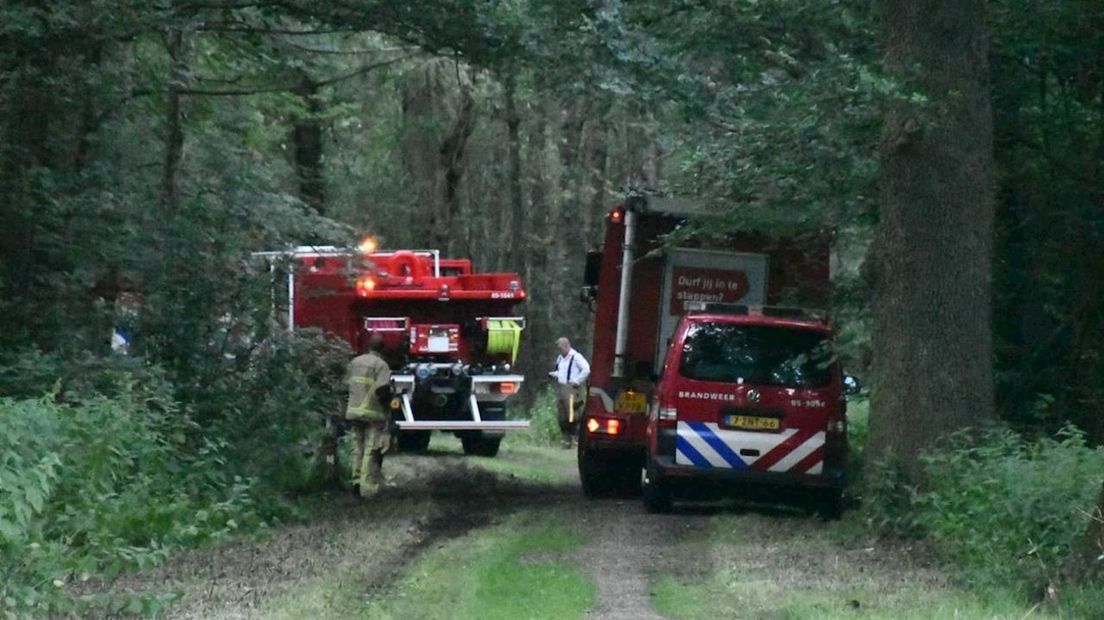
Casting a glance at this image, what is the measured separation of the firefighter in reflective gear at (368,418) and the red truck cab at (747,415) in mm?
3704

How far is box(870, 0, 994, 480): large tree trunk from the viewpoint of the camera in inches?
603

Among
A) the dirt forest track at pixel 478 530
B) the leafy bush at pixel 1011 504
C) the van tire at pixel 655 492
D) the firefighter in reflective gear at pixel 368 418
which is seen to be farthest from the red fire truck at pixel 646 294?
the leafy bush at pixel 1011 504

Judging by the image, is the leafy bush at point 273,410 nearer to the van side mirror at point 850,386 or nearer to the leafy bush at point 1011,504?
the van side mirror at point 850,386

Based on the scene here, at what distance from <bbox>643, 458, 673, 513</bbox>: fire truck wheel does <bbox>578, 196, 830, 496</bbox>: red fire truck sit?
149 cm

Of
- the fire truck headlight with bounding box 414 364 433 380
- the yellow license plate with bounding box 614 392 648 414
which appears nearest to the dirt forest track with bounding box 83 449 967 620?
the yellow license plate with bounding box 614 392 648 414

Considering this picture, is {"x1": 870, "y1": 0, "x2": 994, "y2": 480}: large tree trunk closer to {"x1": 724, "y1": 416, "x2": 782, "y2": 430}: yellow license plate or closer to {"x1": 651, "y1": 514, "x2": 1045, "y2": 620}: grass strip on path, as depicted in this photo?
{"x1": 651, "y1": 514, "x2": 1045, "y2": 620}: grass strip on path

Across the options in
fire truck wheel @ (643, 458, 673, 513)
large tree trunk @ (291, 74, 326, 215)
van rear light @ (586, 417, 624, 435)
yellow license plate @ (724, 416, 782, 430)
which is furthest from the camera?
large tree trunk @ (291, 74, 326, 215)

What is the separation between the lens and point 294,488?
18.6 m

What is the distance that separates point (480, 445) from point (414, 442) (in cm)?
137

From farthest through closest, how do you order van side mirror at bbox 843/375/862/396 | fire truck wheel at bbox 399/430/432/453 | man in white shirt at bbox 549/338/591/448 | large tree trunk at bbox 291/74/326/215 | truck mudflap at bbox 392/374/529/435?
large tree trunk at bbox 291/74/326/215 → man in white shirt at bbox 549/338/591/448 → fire truck wheel at bbox 399/430/432/453 → truck mudflap at bbox 392/374/529/435 → van side mirror at bbox 843/375/862/396

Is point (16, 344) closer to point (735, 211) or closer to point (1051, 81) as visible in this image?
point (735, 211)

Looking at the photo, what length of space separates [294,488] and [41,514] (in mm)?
6412

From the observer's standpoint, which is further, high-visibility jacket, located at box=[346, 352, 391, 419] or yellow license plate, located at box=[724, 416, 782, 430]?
high-visibility jacket, located at box=[346, 352, 391, 419]

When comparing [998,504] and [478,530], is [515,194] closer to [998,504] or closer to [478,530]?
[478,530]
